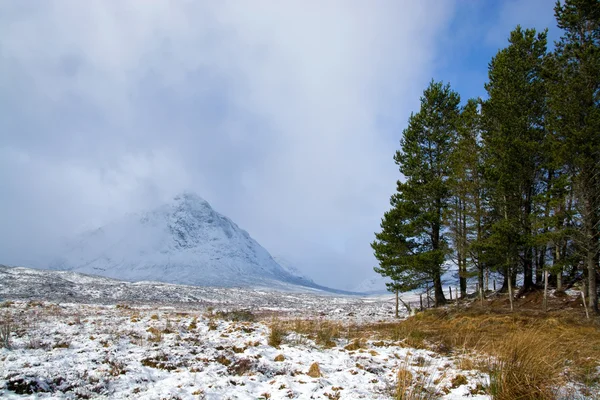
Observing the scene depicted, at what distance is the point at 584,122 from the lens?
15.0 m

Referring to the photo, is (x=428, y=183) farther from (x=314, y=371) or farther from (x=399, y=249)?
(x=314, y=371)

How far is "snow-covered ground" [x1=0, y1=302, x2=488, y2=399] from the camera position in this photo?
4.95 m

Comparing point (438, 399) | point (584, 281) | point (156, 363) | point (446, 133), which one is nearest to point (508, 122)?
point (446, 133)

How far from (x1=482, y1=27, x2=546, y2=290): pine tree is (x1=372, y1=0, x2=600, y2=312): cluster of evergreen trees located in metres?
0.06

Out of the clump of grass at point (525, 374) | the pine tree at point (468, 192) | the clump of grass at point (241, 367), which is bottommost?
the clump of grass at point (241, 367)

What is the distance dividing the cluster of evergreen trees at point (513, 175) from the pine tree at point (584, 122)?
Answer: 5 centimetres

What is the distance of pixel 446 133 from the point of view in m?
23.1

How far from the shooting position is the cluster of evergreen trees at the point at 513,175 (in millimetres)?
14922

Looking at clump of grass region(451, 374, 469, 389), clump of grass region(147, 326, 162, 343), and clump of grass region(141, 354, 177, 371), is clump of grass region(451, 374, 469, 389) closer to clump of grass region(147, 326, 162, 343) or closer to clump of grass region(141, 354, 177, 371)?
clump of grass region(141, 354, 177, 371)

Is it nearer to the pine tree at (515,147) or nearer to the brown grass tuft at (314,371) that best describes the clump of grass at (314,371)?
the brown grass tuft at (314,371)

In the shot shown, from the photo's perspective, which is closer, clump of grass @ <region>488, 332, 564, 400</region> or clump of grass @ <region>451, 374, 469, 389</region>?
clump of grass @ <region>488, 332, 564, 400</region>

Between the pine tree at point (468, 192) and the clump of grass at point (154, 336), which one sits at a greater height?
the pine tree at point (468, 192)

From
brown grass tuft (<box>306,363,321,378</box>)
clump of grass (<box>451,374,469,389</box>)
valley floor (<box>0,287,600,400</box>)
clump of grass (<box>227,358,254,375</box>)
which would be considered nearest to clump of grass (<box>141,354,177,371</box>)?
valley floor (<box>0,287,600,400</box>)

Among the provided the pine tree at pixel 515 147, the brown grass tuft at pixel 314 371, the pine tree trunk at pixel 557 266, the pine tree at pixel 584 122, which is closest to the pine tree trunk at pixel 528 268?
the pine tree at pixel 515 147
